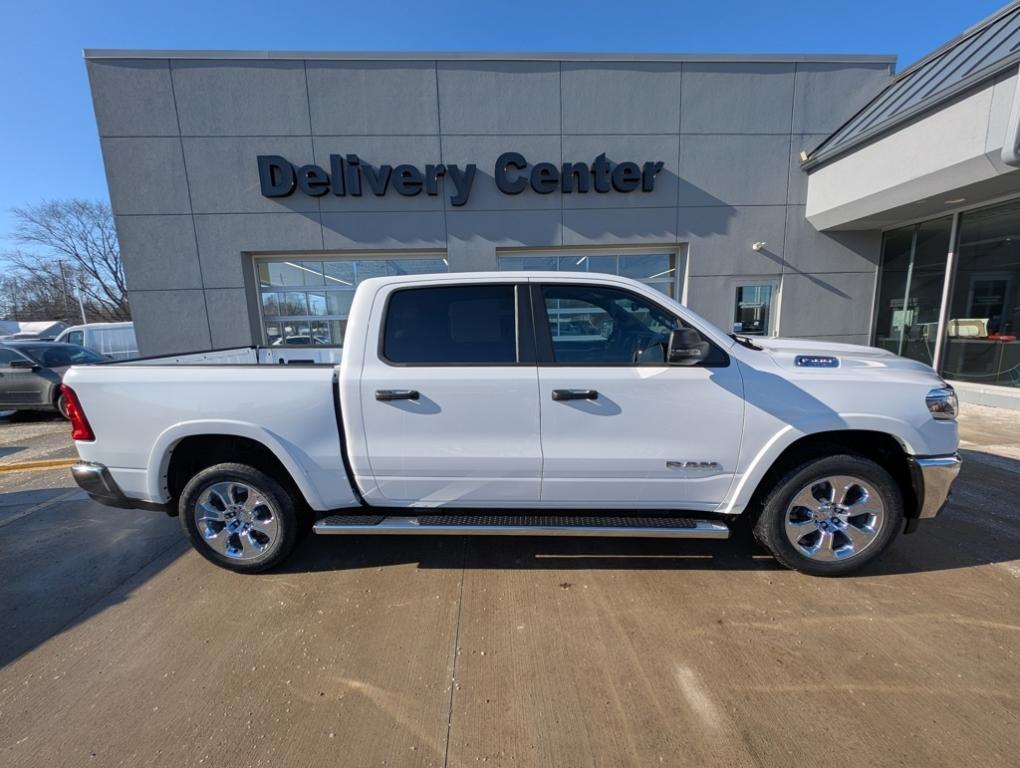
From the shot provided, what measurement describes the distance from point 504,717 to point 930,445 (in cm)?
295

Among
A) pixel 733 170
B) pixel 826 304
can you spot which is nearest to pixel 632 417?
pixel 733 170

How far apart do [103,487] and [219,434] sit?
936 mm

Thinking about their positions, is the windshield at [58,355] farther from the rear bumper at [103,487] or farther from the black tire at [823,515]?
the black tire at [823,515]

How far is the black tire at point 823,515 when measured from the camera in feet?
8.35

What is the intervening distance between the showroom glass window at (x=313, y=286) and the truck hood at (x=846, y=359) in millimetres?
7653

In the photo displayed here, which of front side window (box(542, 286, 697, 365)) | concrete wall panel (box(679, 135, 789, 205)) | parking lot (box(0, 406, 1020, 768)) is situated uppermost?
concrete wall panel (box(679, 135, 789, 205))

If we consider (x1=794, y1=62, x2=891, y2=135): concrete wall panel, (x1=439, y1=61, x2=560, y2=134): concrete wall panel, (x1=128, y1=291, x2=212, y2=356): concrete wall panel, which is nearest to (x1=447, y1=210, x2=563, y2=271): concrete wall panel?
(x1=439, y1=61, x2=560, y2=134): concrete wall panel

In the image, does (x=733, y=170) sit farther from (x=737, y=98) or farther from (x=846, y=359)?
(x=846, y=359)

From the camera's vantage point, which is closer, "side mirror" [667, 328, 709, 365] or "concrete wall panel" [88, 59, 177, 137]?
"side mirror" [667, 328, 709, 365]

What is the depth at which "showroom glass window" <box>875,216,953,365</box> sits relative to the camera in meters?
8.05

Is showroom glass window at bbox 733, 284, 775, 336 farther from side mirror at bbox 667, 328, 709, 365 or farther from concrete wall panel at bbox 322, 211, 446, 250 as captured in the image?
side mirror at bbox 667, 328, 709, 365

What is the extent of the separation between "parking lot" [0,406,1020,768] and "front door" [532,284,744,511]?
2.04ft

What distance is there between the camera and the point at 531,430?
257 cm

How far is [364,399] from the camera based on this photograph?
255cm
